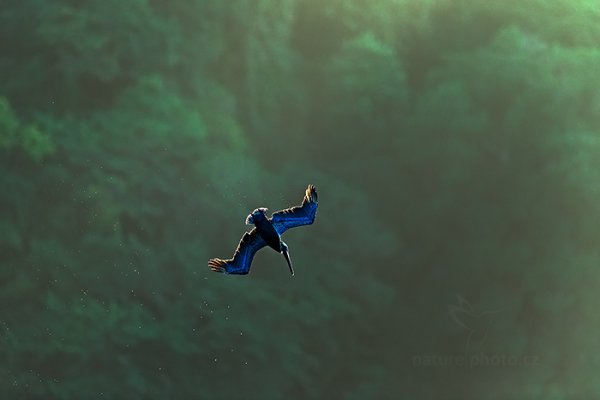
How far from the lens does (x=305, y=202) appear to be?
70.9m

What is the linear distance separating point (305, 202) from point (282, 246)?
564cm

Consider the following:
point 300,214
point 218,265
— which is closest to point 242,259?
point 218,265

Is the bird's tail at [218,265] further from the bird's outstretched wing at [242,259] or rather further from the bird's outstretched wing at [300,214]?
the bird's outstretched wing at [300,214]

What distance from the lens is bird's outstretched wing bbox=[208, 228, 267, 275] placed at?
74312mm

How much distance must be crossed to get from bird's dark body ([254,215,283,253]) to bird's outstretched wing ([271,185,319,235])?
1.21ft

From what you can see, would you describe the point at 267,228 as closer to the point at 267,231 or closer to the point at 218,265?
the point at 267,231

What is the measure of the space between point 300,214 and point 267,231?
3011 millimetres

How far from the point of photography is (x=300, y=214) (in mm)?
71312

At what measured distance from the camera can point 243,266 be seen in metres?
74.6

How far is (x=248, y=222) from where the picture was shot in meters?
71.4

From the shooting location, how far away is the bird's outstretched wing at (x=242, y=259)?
74.3 meters

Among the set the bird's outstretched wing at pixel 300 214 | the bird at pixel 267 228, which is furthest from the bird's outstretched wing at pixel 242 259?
the bird's outstretched wing at pixel 300 214

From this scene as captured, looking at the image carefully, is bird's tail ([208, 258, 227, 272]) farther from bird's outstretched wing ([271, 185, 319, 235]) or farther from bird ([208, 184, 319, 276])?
bird's outstretched wing ([271, 185, 319, 235])

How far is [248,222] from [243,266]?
4738mm
